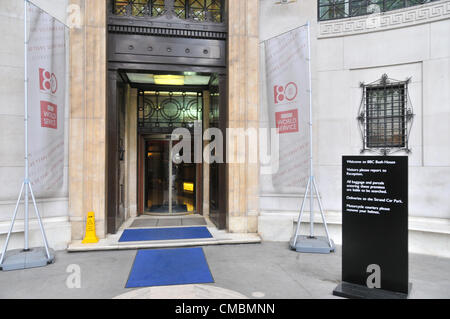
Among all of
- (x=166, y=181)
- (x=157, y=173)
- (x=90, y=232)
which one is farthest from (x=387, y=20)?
(x=90, y=232)

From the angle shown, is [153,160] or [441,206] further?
[153,160]

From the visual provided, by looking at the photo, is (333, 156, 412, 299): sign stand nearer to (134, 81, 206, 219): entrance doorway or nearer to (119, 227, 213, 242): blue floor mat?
(119, 227, 213, 242): blue floor mat

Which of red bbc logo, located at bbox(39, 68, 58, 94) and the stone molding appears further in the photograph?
the stone molding

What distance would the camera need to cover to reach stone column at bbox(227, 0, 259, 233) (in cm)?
798

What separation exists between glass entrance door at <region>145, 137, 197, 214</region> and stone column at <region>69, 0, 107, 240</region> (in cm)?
327

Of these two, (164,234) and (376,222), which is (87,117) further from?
(376,222)

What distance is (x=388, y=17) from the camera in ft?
24.3

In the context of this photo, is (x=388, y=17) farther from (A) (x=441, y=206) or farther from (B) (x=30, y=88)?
(B) (x=30, y=88)

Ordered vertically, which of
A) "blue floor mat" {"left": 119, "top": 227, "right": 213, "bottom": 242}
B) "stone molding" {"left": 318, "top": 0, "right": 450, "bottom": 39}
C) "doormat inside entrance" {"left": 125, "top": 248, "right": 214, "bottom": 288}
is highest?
"stone molding" {"left": 318, "top": 0, "right": 450, "bottom": 39}

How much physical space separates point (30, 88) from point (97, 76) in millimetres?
1635

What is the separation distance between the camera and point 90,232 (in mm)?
7039

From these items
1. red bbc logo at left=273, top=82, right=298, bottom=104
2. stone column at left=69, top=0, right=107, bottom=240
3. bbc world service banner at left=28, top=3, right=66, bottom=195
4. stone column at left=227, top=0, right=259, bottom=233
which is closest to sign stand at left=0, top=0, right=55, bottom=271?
bbc world service banner at left=28, top=3, right=66, bottom=195
